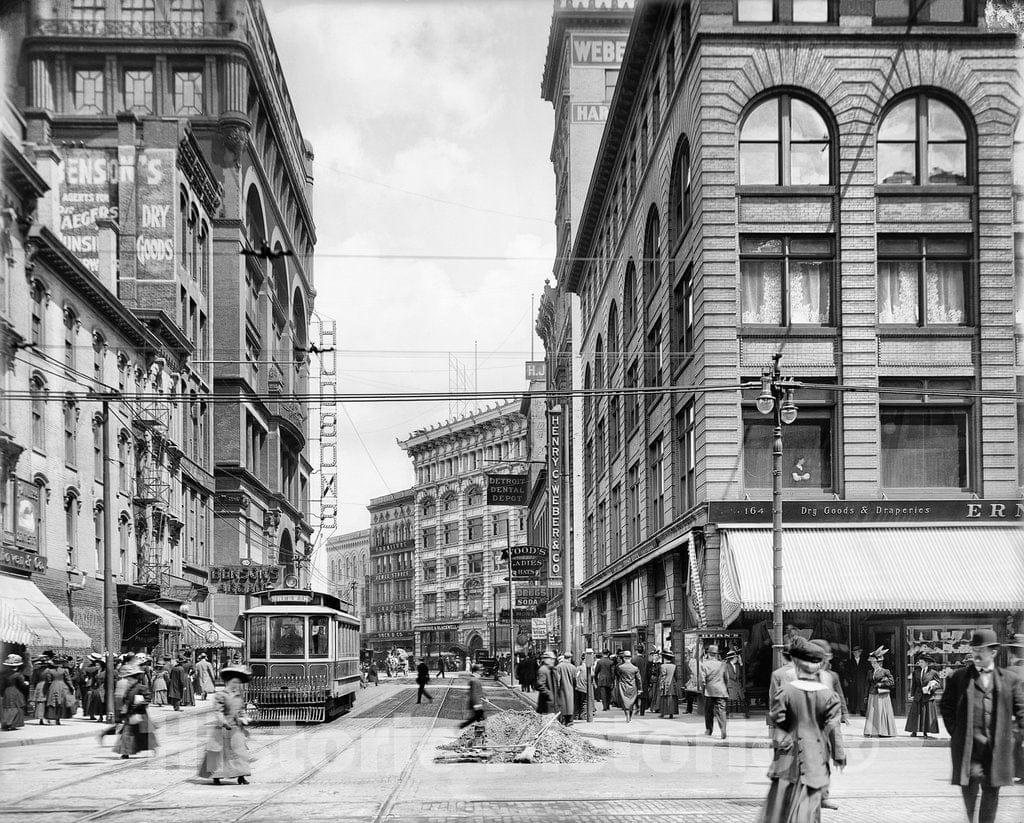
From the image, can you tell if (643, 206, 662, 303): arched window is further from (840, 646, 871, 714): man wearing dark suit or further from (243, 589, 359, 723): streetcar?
(243, 589, 359, 723): streetcar

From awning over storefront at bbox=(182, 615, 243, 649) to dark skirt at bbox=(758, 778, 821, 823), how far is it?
147 feet

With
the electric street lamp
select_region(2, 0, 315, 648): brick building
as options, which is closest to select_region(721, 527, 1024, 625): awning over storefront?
the electric street lamp

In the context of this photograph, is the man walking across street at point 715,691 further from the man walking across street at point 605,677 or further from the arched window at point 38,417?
the arched window at point 38,417

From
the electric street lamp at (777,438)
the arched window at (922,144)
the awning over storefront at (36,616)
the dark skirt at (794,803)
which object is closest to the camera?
the dark skirt at (794,803)

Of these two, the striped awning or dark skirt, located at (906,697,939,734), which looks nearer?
dark skirt, located at (906,697,939,734)

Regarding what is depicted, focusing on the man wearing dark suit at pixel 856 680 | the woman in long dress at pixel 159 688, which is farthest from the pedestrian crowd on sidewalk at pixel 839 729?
the woman in long dress at pixel 159 688

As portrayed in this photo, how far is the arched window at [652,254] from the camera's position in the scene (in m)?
39.4

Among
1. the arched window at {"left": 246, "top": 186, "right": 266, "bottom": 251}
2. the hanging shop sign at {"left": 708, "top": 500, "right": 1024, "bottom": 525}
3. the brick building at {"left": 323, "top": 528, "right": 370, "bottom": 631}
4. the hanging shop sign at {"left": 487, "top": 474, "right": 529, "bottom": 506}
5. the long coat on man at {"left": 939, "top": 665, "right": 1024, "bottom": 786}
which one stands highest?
the arched window at {"left": 246, "top": 186, "right": 266, "bottom": 251}

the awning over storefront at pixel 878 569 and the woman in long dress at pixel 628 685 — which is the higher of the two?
the awning over storefront at pixel 878 569

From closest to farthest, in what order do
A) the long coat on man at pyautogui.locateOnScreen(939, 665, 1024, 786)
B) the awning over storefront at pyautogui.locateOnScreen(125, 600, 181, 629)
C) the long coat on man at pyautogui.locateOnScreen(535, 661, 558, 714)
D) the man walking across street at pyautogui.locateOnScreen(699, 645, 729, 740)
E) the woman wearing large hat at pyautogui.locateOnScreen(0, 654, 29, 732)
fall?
the long coat on man at pyautogui.locateOnScreen(939, 665, 1024, 786) < the man walking across street at pyautogui.locateOnScreen(699, 645, 729, 740) < the long coat on man at pyautogui.locateOnScreen(535, 661, 558, 714) < the woman wearing large hat at pyautogui.locateOnScreen(0, 654, 29, 732) < the awning over storefront at pyautogui.locateOnScreen(125, 600, 181, 629)

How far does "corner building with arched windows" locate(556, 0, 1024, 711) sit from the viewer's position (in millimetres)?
29906

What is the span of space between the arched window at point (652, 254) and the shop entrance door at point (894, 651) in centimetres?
1327

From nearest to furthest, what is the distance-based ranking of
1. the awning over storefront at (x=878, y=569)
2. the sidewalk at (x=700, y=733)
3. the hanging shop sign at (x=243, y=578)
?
1. the sidewalk at (x=700, y=733)
2. the awning over storefront at (x=878, y=569)
3. the hanging shop sign at (x=243, y=578)

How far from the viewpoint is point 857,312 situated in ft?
100
